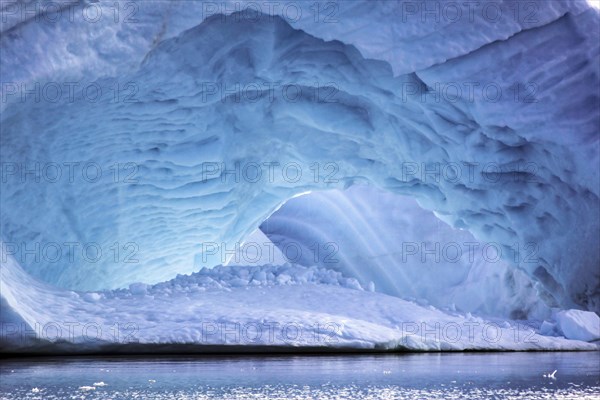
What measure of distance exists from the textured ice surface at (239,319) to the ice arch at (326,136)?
0.91 metres

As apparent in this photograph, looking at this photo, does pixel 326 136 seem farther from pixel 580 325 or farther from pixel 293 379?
pixel 293 379

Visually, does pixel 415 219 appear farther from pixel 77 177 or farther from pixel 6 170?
pixel 6 170

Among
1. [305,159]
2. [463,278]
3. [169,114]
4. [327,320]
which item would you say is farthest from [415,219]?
[327,320]

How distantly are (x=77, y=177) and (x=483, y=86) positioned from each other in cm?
300

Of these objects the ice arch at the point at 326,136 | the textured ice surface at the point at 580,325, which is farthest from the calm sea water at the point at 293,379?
the textured ice surface at the point at 580,325

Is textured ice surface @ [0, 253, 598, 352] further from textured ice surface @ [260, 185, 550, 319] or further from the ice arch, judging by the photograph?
textured ice surface @ [260, 185, 550, 319]

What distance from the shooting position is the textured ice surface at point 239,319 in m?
4.04

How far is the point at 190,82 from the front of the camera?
5.25m

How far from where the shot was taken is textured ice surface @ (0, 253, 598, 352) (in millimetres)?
4043

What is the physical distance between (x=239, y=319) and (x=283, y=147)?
2.83m

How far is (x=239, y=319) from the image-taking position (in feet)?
14.0

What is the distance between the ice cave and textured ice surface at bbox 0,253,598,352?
0.05 ft

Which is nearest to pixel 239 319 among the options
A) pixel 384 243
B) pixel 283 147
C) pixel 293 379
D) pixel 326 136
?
pixel 293 379

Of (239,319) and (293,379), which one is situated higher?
(239,319)
